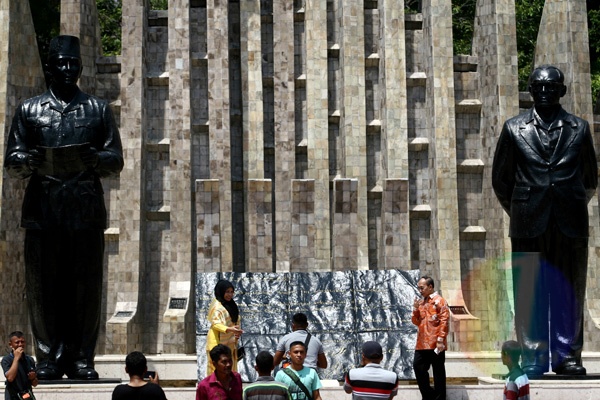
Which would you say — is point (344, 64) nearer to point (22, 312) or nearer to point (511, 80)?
point (511, 80)

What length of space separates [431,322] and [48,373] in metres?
4.23

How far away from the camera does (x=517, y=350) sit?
11.5 metres

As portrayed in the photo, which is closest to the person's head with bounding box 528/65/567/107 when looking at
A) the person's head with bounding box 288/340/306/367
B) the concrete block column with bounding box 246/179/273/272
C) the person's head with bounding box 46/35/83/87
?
the person's head with bounding box 288/340/306/367

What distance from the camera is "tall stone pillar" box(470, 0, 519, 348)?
907 inches

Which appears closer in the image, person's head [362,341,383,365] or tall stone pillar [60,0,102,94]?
person's head [362,341,383,365]

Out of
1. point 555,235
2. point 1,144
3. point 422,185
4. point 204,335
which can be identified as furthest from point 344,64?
point 555,235

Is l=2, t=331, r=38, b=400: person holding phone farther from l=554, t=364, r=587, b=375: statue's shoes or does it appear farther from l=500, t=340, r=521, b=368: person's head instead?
l=554, t=364, r=587, b=375: statue's shoes

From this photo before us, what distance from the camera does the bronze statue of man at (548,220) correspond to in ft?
44.9

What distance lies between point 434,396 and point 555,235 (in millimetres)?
2297

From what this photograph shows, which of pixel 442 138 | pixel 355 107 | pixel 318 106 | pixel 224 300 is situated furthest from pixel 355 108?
pixel 224 300

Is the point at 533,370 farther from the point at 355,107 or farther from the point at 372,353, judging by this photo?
the point at 355,107

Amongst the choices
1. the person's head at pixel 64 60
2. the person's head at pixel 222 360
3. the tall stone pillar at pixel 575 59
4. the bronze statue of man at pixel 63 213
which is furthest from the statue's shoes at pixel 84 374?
the tall stone pillar at pixel 575 59

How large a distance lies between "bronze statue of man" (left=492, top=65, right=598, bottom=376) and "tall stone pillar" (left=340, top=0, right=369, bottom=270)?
8.86m

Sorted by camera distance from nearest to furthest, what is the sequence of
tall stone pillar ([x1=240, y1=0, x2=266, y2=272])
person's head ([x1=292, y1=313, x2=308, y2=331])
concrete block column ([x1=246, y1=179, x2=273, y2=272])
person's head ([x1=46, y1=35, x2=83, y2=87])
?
person's head ([x1=292, y1=313, x2=308, y2=331]), person's head ([x1=46, y1=35, x2=83, y2=87]), concrete block column ([x1=246, y1=179, x2=273, y2=272]), tall stone pillar ([x1=240, y1=0, x2=266, y2=272])
